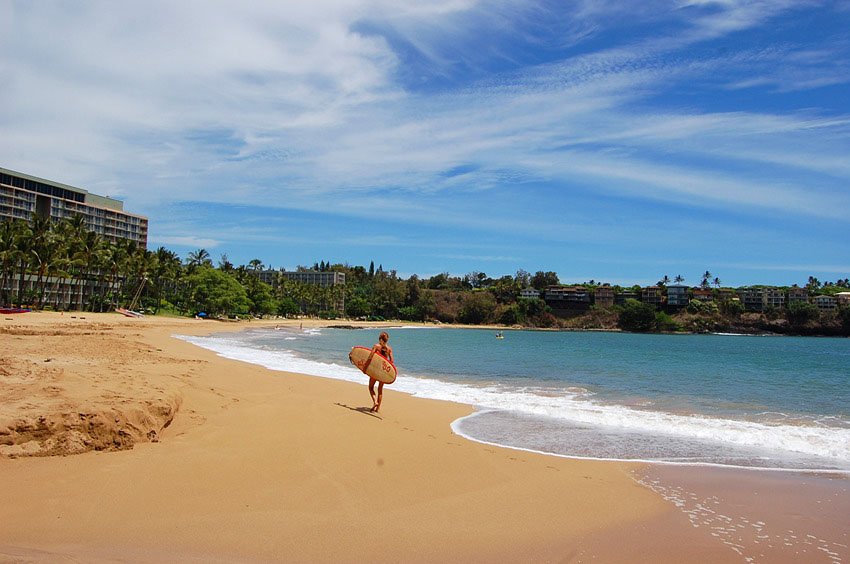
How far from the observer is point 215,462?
20.1ft

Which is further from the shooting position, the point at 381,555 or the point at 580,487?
the point at 580,487

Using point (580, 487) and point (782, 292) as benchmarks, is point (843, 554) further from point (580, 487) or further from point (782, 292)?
point (782, 292)

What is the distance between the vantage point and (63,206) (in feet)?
365

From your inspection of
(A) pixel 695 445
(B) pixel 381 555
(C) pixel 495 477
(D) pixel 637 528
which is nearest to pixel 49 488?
(B) pixel 381 555

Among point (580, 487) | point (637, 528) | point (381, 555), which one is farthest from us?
point (580, 487)

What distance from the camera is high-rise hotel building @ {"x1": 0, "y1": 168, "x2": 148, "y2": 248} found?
97562 millimetres

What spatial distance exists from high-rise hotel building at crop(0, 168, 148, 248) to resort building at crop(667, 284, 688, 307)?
13605 centimetres

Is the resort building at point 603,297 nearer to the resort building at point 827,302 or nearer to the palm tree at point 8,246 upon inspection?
the resort building at point 827,302

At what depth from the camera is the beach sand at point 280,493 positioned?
174 inches

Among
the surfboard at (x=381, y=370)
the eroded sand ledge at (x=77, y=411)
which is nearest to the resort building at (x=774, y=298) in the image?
the surfboard at (x=381, y=370)

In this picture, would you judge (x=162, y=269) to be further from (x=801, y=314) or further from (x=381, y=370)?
(x=801, y=314)

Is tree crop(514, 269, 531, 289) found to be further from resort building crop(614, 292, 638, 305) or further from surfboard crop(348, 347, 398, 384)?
surfboard crop(348, 347, 398, 384)

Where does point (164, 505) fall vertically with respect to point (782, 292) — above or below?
below

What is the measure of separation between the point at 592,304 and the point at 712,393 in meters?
152
